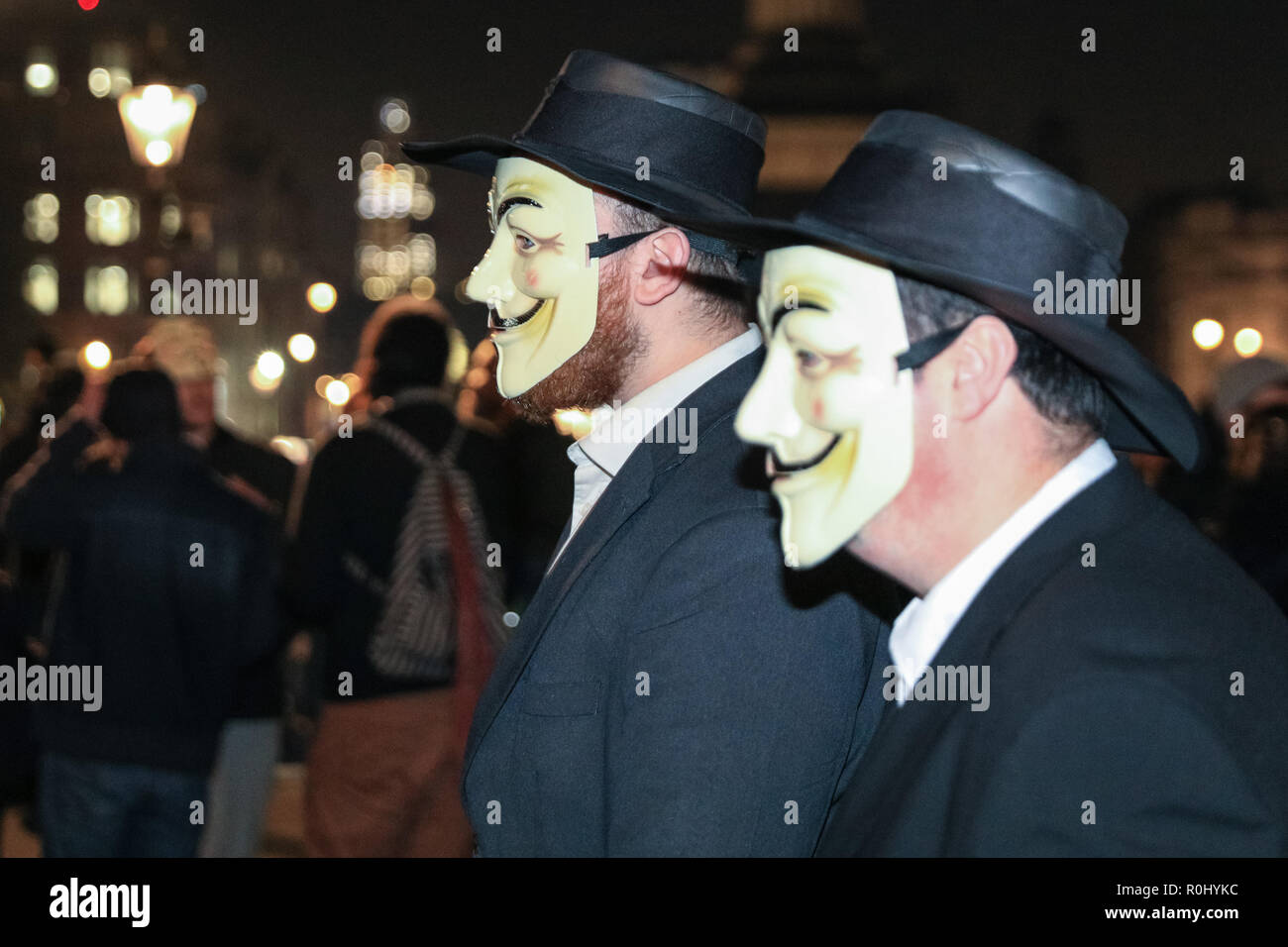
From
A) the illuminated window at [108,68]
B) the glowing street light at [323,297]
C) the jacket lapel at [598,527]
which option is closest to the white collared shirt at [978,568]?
the jacket lapel at [598,527]

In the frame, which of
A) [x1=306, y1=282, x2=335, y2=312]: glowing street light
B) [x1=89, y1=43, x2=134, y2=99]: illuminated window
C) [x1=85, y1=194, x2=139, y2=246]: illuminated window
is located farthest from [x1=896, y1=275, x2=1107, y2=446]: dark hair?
[x1=89, y1=43, x2=134, y2=99]: illuminated window

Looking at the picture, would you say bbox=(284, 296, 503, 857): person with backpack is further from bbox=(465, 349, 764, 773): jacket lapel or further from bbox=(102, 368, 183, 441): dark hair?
bbox=(465, 349, 764, 773): jacket lapel

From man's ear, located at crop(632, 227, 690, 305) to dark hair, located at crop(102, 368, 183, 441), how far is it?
9.29ft

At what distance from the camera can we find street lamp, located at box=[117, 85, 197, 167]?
10.8m

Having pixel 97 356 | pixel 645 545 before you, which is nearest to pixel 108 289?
pixel 97 356

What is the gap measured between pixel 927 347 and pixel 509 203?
47.5 inches

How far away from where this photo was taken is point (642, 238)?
2949 mm

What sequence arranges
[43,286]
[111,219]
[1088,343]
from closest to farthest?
[1088,343] < [43,286] < [111,219]

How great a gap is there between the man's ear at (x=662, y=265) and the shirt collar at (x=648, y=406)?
139mm

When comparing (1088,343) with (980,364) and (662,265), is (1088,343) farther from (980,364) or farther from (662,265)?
(662,265)

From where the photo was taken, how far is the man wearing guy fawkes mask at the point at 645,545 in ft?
7.90

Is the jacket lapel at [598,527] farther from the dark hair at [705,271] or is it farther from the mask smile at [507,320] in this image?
the mask smile at [507,320]

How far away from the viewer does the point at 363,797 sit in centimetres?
523
